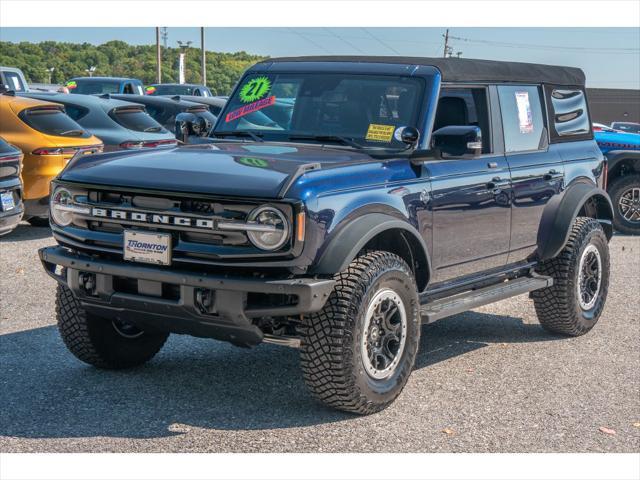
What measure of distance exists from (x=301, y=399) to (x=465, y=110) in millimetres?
2382

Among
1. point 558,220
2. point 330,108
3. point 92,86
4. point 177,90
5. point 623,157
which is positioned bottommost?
point 177,90

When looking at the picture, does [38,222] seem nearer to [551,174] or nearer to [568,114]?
[568,114]

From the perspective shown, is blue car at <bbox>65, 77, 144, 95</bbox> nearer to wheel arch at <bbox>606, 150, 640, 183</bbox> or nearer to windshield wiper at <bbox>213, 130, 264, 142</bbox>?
wheel arch at <bbox>606, 150, 640, 183</bbox>

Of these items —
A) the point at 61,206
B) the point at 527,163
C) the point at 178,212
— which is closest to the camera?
the point at 178,212

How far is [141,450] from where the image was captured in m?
5.01

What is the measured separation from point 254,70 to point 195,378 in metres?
2.26

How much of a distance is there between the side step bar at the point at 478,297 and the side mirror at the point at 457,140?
94 cm

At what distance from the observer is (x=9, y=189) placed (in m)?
10.1

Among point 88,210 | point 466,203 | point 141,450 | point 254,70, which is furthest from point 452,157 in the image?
point 141,450

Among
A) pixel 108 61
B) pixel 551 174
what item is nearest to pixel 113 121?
pixel 551 174

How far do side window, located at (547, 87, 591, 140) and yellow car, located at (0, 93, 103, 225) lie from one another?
6052mm

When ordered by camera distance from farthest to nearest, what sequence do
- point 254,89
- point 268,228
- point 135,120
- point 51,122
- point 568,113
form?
1. point 135,120
2. point 51,122
3. point 568,113
4. point 254,89
5. point 268,228

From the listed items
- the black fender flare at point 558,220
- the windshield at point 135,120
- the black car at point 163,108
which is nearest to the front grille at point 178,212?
the black fender flare at point 558,220

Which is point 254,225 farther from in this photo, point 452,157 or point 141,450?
point 452,157
